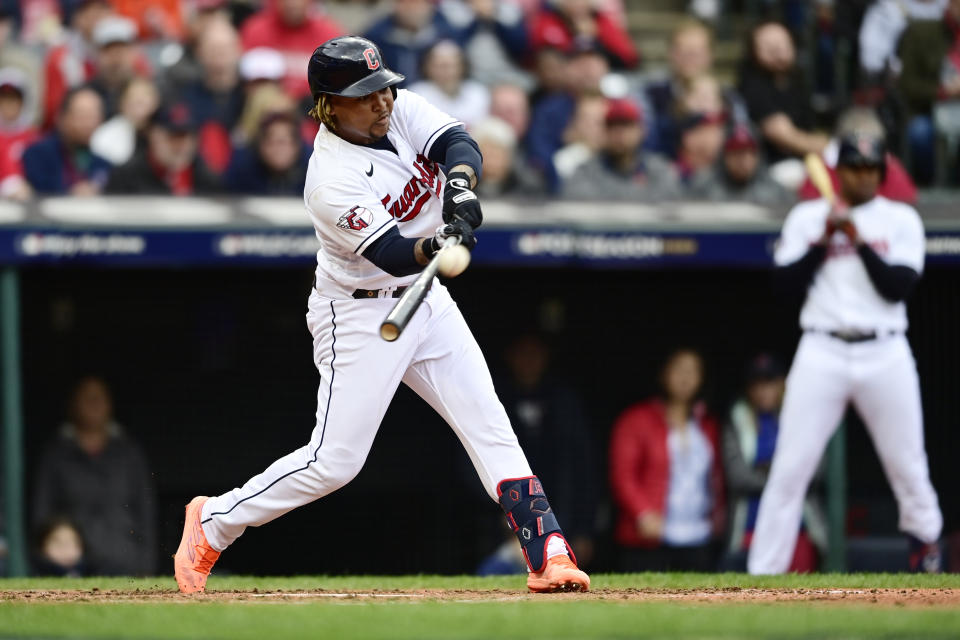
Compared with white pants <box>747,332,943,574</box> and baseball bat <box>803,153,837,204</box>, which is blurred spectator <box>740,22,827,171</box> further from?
white pants <box>747,332,943,574</box>

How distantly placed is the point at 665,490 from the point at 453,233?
3.51 m

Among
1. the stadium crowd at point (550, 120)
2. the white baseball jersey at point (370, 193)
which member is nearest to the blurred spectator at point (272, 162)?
the stadium crowd at point (550, 120)

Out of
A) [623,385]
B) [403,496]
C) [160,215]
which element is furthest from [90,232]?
[623,385]

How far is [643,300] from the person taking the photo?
303 inches

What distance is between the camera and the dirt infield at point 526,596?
14.2 ft

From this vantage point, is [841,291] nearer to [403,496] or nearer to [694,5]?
[403,496]

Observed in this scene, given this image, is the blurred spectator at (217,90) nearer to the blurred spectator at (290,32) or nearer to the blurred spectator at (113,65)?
the blurred spectator at (113,65)

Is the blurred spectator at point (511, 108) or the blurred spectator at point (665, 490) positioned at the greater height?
the blurred spectator at point (511, 108)

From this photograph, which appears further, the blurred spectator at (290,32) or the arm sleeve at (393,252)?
the blurred spectator at (290,32)

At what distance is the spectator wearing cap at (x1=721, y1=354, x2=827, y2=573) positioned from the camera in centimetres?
738

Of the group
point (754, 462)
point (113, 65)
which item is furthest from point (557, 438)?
point (113, 65)

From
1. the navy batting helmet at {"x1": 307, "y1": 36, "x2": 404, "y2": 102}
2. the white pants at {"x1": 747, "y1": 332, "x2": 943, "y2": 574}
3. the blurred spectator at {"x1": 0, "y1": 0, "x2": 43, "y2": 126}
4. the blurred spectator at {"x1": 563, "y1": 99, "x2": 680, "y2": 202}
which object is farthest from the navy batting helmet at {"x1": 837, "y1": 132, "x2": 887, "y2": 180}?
the blurred spectator at {"x1": 0, "y1": 0, "x2": 43, "y2": 126}

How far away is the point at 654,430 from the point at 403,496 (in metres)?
1.26

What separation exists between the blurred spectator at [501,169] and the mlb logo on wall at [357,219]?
350cm
